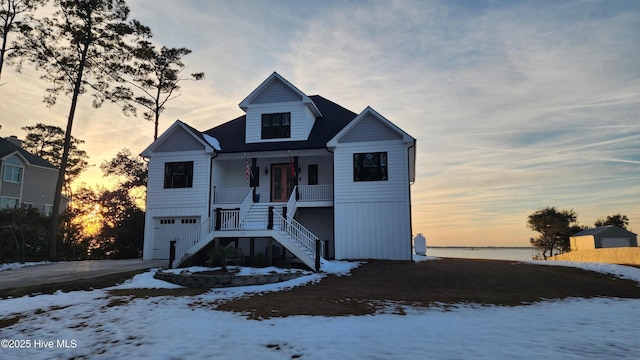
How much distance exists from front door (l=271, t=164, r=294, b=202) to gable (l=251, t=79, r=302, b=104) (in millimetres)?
3711

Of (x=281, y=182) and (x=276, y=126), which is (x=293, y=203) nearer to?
(x=281, y=182)

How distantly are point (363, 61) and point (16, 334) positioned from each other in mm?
15254

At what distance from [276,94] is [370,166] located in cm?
699

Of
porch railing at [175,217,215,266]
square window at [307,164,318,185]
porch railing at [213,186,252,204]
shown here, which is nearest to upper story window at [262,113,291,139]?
square window at [307,164,318,185]

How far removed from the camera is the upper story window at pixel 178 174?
Answer: 20.5 meters

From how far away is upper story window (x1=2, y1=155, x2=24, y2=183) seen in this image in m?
30.1

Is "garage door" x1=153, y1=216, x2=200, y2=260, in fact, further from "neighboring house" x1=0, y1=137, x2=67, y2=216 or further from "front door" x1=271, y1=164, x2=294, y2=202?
"neighboring house" x1=0, y1=137, x2=67, y2=216

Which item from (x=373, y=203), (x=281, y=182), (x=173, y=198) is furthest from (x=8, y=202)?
(x=373, y=203)

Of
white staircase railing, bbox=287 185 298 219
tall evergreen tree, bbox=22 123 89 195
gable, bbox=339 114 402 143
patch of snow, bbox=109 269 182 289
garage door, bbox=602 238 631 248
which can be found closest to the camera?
patch of snow, bbox=109 269 182 289

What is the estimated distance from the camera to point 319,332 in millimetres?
6457

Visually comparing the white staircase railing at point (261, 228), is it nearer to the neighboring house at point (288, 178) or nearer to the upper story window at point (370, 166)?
the neighboring house at point (288, 178)

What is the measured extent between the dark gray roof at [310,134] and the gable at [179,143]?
59.1 inches

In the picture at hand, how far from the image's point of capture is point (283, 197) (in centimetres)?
2069

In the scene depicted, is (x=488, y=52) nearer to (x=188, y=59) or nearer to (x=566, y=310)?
(x=566, y=310)
